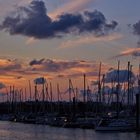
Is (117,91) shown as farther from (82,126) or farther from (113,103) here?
(113,103)

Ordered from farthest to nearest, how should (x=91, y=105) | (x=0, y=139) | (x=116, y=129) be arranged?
(x=91, y=105)
(x=116, y=129)
(x=0, y=139)

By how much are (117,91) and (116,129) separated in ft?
55.0

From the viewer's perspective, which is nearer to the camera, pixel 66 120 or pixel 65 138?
pixel 65 138

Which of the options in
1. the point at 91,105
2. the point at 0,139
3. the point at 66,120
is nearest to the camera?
the point at 0,139

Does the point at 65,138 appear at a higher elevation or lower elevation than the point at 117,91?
lower

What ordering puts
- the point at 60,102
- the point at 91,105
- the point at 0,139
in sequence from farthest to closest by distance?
the point at 60,102 < the point at 91,105 < the point at 0,139

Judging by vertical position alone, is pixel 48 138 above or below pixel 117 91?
below

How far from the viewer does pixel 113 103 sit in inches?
5822

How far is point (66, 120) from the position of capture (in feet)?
462

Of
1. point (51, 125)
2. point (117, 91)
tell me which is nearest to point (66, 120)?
point (51, 125)

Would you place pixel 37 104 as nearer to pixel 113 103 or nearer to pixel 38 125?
pixel 38 125

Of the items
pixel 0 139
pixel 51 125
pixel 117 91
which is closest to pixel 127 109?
pixel 117 91

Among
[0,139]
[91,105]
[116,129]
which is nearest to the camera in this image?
[0,139]

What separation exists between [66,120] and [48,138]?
1510 inches
